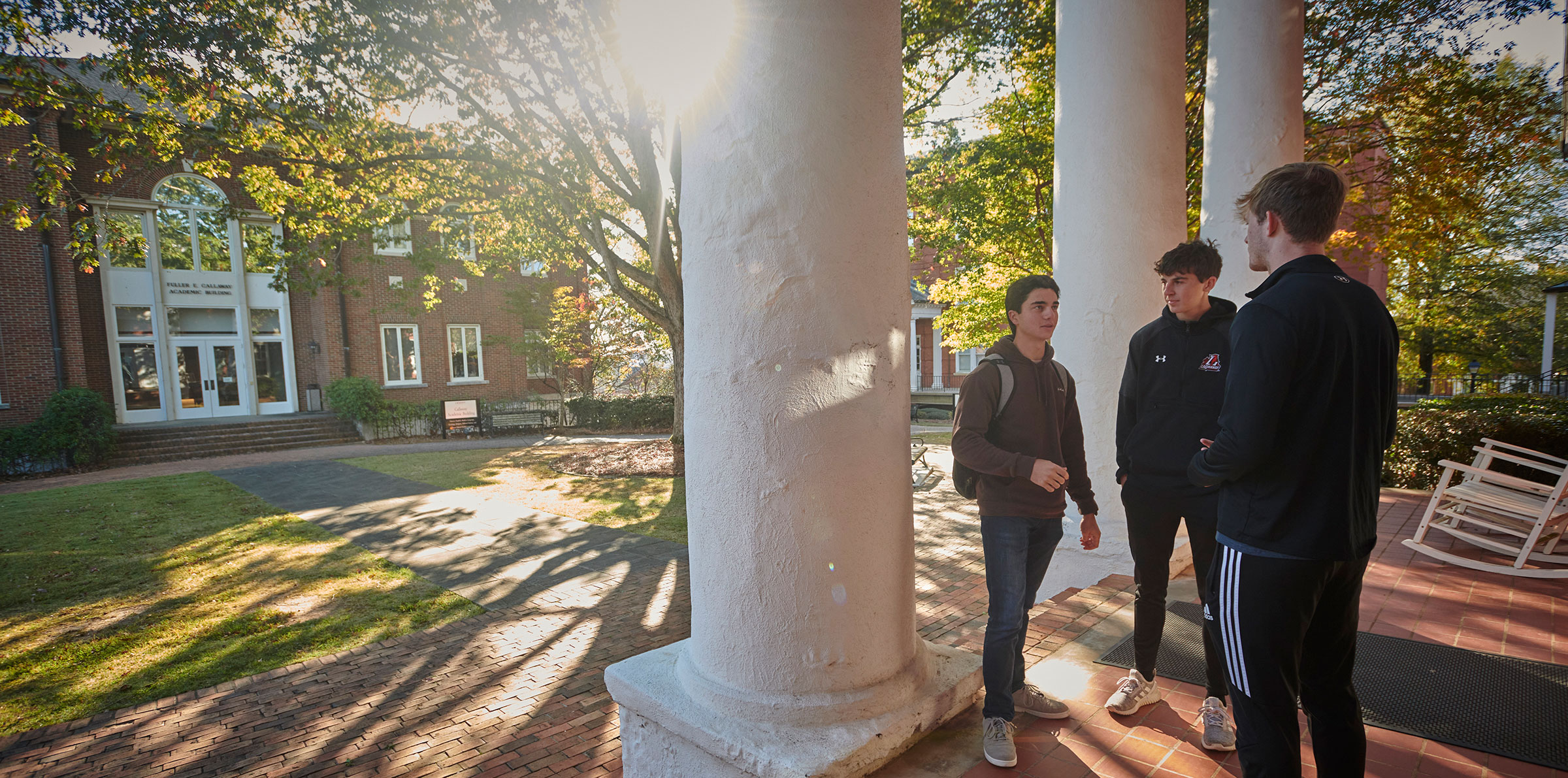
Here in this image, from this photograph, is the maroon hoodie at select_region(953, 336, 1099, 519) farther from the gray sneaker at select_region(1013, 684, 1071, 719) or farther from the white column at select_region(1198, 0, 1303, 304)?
the white column at select_region(1198, 0, 1303, 304)

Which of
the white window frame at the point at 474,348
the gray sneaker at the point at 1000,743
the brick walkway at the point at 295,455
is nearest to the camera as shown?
the gray sneaker at the point at 1000,743

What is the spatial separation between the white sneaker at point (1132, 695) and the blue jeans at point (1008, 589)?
49 cm

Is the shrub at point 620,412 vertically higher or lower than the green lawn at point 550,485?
higher

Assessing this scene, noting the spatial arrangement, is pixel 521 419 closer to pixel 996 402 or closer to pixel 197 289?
pixel 197 289

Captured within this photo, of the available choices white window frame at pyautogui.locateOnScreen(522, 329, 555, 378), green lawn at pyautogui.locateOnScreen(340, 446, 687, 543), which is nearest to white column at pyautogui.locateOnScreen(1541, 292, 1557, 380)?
green lawn at pyautogui.locateOnScreen(340, 446, 687, 543)

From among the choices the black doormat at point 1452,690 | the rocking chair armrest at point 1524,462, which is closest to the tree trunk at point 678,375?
the black doormat at point 1452,690

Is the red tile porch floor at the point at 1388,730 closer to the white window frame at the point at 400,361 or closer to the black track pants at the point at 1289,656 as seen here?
the black track pants at the point at 1289,656

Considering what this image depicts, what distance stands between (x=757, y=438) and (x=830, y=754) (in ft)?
3.12

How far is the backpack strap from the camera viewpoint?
2754mm

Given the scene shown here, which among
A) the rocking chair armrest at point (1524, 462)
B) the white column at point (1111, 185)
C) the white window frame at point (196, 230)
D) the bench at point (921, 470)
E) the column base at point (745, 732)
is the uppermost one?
the white window frame at point (196, 230)

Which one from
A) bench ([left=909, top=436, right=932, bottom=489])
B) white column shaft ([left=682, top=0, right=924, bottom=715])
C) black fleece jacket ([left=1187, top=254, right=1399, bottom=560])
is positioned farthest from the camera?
bench ([left=909, top=436, right=932, bottom=489])

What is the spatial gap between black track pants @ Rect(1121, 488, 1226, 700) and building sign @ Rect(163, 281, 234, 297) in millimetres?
26651

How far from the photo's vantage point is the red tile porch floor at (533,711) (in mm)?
2711

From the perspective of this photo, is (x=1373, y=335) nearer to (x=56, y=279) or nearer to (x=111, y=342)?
(x=56, y=279)
